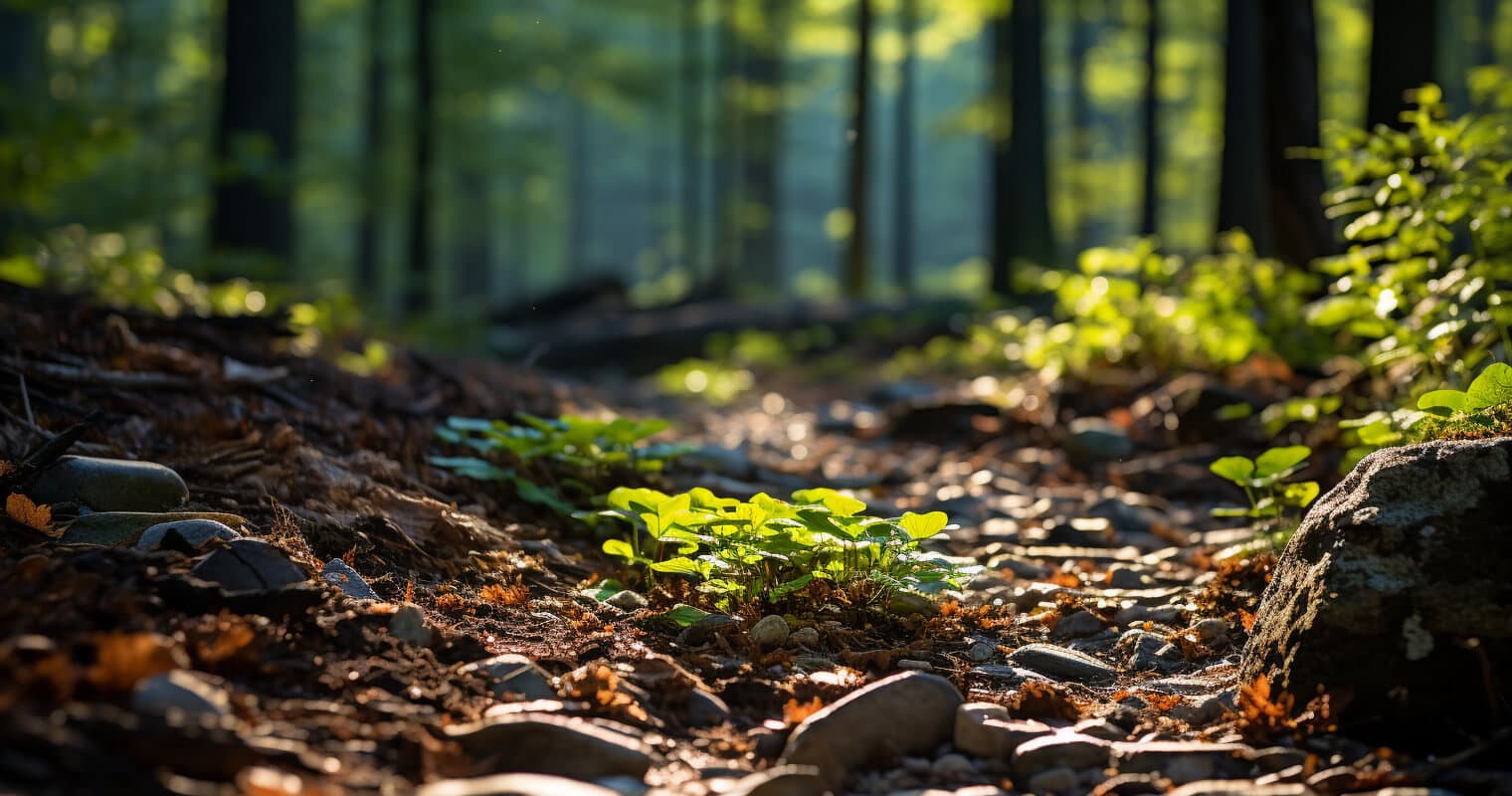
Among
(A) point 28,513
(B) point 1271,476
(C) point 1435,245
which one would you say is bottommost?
(B) point 1271,476

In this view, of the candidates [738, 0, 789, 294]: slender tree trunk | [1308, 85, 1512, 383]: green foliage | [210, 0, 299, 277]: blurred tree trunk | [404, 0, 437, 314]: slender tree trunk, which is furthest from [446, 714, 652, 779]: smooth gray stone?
[738, 0, 789, 294]: slender tree trunk

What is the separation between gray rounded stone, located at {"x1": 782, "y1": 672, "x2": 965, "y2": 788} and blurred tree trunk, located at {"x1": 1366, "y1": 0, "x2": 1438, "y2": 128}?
5482mm

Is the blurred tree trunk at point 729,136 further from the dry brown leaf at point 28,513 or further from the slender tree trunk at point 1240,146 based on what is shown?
the dry brown leaf at point 28,513

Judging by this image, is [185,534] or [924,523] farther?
[924,523]

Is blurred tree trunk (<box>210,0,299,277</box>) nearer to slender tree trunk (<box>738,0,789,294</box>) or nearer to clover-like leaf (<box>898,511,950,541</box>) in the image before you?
clover-like leaf (<box>898,511,950,541</box>)

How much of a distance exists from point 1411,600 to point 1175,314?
4.06 metres

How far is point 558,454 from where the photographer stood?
4.35 meters

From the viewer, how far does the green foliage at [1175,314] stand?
5887mm

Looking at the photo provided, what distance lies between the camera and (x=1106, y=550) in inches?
174

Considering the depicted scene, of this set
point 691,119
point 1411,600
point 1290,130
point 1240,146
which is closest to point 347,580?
point 1411,600

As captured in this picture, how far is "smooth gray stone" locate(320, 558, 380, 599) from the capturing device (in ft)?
9.34

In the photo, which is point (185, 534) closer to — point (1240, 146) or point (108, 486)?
point (108, 486)

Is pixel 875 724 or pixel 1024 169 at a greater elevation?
pixel 1024 169

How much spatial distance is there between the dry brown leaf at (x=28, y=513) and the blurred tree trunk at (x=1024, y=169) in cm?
1205
